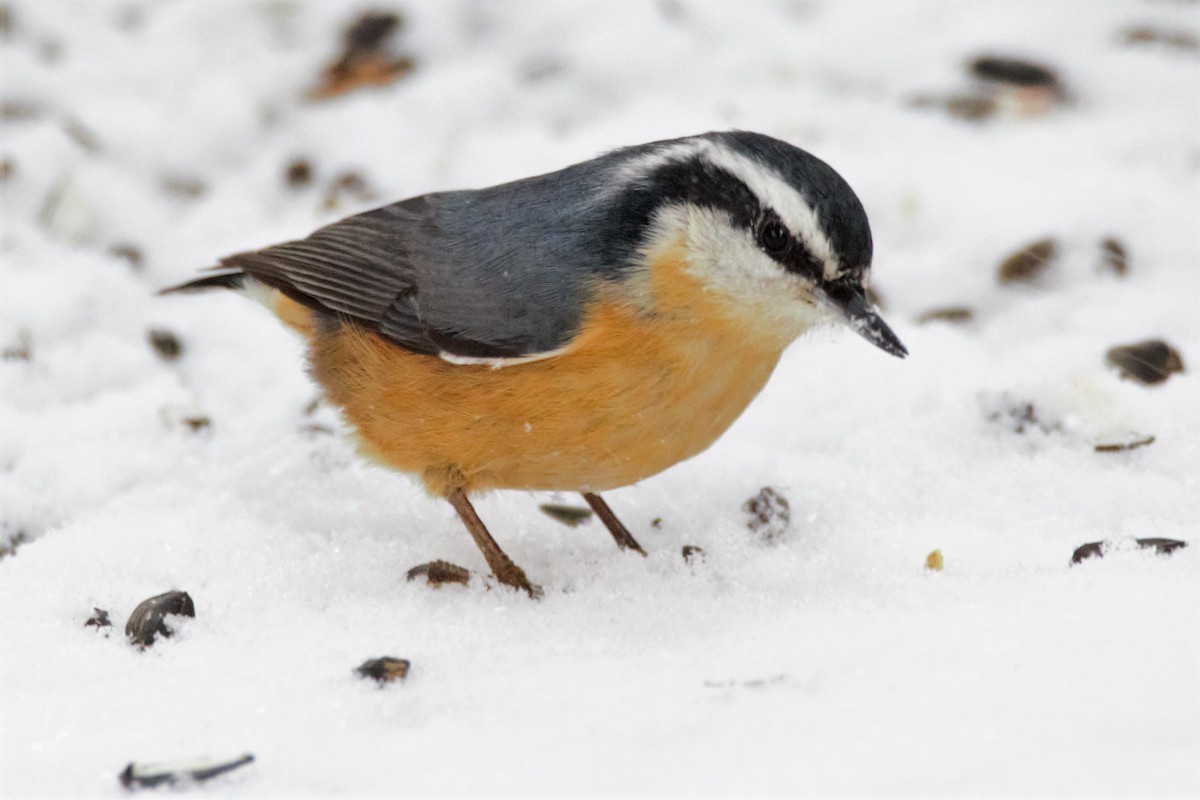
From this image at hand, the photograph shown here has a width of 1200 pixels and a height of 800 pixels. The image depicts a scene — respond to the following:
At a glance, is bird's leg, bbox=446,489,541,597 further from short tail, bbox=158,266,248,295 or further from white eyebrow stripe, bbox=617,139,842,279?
short tail, bbox=158,266,248,295

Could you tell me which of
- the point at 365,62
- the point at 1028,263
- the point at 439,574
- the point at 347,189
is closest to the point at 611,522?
the point at 439,574

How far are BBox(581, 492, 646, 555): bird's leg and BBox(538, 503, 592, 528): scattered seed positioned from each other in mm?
236

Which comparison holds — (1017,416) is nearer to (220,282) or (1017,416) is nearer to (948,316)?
(948,316)

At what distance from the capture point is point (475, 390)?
377cm

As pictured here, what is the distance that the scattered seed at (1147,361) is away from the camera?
477 centimetres

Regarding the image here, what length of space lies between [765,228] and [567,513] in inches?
53.9

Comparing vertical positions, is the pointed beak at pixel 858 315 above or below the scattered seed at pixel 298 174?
below

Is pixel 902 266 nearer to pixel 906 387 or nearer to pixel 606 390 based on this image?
pixel 906 387

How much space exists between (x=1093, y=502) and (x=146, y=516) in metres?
2.78

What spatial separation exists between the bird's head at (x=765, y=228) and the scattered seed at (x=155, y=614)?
150 centimetres

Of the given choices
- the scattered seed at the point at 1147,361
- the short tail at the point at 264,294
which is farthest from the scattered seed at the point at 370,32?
the scattered seed at the point at 1147,361

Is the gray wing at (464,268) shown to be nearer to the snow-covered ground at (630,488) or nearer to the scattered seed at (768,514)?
the snow-covered ground at (630,488)

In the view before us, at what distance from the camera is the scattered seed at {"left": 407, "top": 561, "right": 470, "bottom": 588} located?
3916mm

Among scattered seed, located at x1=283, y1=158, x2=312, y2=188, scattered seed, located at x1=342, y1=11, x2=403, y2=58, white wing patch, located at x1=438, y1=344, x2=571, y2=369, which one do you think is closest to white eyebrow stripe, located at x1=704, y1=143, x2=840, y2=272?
white wing patch, located at x1=438, y1=344, x2=571, y2=369
